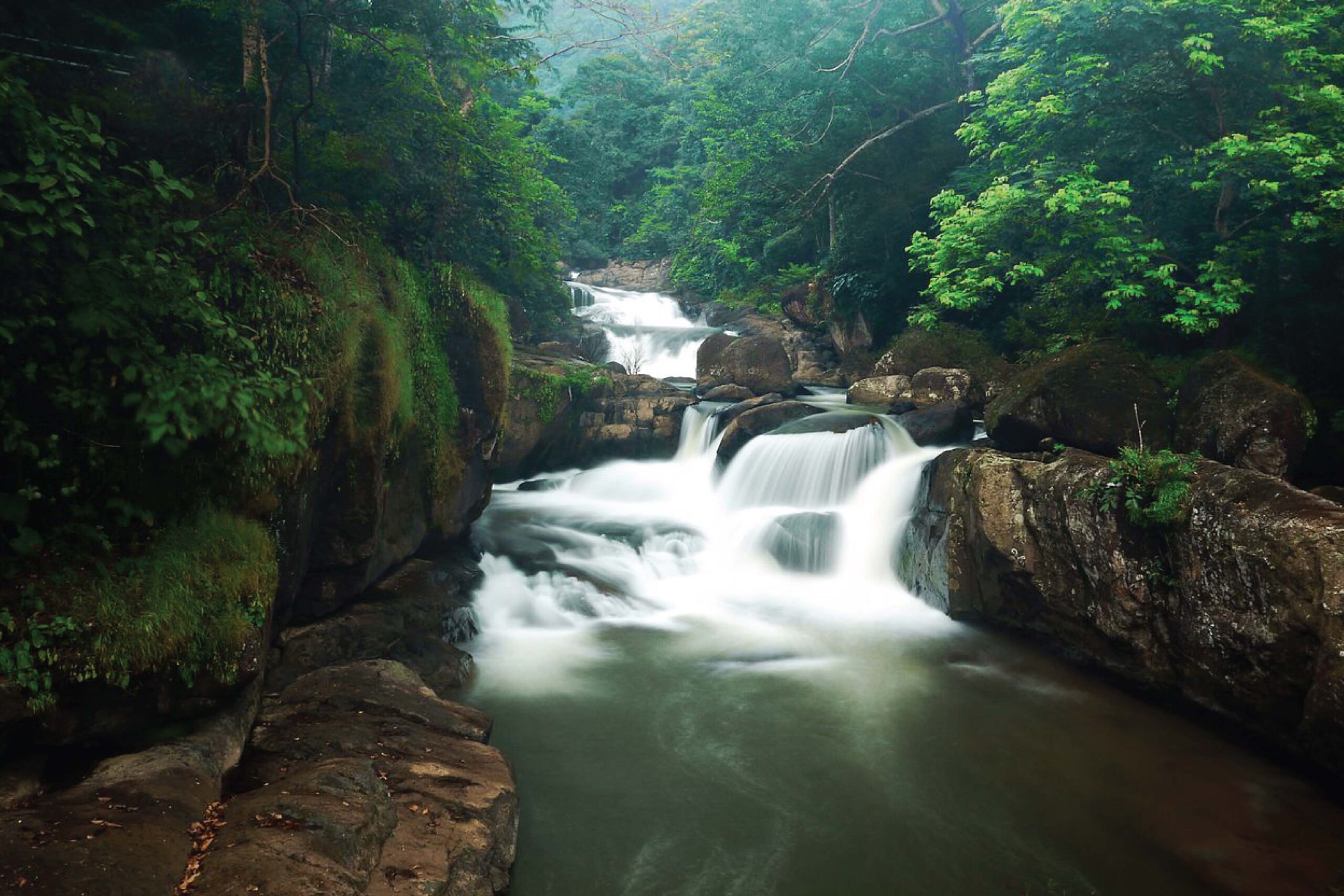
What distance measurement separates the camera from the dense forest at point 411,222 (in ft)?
14.2

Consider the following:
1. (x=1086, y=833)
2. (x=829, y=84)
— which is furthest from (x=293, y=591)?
(x=829, y=84)

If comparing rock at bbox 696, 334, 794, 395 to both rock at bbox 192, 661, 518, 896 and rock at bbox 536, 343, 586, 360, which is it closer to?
rock at bbox 536, 343, 586, 360

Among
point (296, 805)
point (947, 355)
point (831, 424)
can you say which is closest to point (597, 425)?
point (831, 424)

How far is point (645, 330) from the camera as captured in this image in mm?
23016

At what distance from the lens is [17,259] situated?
412 cm

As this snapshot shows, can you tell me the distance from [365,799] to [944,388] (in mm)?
12380

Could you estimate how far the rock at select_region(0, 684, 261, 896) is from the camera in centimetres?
304

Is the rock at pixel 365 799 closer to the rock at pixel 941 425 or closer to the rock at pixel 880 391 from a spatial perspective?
the rock at pixel 941 425

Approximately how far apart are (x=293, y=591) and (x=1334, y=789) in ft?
26.6

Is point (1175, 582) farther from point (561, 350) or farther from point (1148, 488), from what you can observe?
point (561, 350)

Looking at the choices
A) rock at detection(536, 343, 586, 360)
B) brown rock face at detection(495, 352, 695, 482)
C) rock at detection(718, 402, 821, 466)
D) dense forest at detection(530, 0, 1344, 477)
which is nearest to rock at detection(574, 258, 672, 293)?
dense forest at detection(530, 0, 1344, 477)

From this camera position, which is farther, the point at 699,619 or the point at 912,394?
the point at 912,394

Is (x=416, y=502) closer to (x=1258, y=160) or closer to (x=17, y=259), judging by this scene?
(x=17, y=259)

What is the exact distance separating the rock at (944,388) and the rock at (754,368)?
9.73 feet
